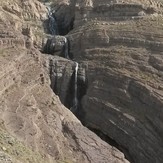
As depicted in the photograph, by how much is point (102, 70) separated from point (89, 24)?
8.44m

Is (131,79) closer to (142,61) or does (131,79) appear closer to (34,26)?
(142,61)

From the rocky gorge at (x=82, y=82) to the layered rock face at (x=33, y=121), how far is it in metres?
0.07

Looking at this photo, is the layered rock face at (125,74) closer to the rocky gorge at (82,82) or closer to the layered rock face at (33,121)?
the rocky gorge at (82,82)

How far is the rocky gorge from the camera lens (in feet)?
125

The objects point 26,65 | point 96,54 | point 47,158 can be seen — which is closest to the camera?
point 47,158

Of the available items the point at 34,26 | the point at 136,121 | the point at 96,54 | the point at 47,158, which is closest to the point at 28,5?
the point at 34,26

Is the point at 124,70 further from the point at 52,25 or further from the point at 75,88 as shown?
the point at 52,25

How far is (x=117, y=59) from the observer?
52781mm

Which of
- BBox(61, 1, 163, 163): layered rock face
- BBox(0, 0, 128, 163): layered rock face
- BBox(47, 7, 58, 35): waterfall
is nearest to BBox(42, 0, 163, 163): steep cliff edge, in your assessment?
BBox(61, 1, 163, 163): layered rock face

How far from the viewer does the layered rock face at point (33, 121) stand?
3444 cm

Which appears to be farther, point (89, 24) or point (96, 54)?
point (89, 24)

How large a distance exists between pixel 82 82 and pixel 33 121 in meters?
14.7

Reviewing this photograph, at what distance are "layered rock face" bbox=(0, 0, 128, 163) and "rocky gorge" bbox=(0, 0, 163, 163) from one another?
0.07 meters

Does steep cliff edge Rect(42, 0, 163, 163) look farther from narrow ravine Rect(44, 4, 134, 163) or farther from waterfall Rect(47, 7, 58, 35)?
waterfall Rect(47, 7, 58, 35)
